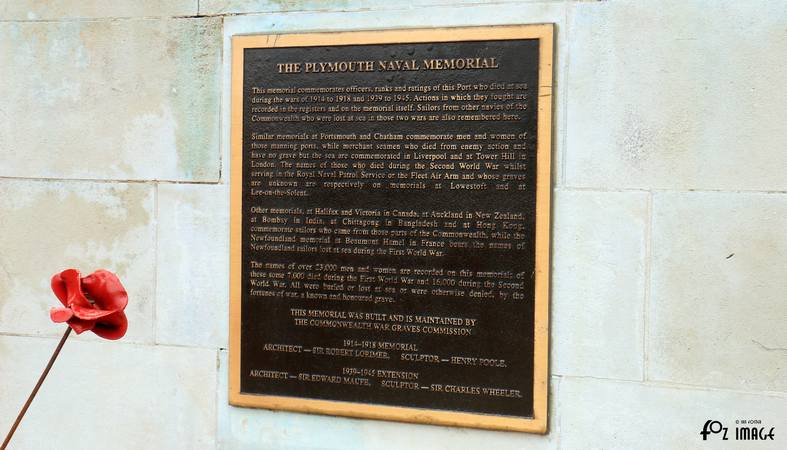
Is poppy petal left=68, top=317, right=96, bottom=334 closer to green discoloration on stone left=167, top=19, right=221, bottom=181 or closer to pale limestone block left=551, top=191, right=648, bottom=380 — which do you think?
green discoloration on stone left=167, top=19, right=221, bottom=181

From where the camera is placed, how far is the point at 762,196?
3.45 meters

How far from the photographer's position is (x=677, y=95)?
3518mm

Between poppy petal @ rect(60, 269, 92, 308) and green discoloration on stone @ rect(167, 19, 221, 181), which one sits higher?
green discoloration on stone @ rect(167, 19, 221, 181)

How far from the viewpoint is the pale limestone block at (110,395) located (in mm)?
4047

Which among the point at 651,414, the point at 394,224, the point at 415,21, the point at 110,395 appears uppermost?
the point at 415,21

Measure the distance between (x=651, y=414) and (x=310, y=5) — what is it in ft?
10.1

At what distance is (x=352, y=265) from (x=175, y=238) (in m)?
1.16

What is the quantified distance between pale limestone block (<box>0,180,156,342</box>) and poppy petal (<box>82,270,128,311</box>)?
4.43 feet

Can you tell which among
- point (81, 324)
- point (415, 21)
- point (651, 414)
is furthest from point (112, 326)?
point (651, 414)

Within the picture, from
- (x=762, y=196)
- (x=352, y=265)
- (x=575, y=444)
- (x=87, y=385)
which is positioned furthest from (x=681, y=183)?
(x=87, y=385)

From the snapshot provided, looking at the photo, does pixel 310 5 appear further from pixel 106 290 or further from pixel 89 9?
pixel 106 290

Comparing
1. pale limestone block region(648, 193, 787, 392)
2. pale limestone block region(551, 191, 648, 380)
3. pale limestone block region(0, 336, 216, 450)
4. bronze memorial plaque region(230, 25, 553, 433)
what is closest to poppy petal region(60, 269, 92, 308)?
bronze memorial plaque region(230, 25, 553, 433)

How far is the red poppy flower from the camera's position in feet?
8.82

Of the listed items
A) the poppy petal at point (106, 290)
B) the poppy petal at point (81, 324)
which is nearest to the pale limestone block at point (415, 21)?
the poppy petal at point (106, 290)
